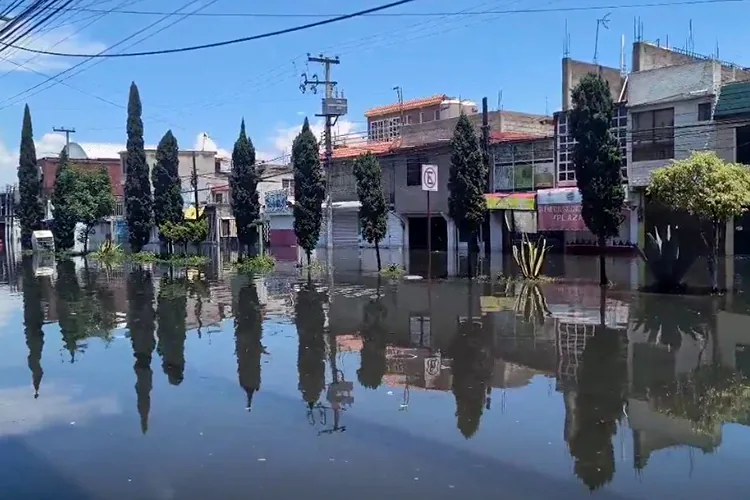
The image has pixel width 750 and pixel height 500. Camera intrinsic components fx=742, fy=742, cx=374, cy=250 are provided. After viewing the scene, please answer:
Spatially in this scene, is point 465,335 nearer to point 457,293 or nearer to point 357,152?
point 457,293

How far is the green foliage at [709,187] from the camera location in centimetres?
1623

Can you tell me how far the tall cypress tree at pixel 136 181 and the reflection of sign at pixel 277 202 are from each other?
11.7 meters

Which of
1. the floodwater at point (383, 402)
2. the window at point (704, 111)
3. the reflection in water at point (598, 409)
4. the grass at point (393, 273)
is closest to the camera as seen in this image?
the floodwater at point (383, 402)

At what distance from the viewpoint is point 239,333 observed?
46.1 feet

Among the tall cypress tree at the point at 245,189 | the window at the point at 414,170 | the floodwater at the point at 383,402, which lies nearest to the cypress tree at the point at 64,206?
the tall cypress tree at the point at 245,189

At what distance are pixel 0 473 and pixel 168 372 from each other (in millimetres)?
4277

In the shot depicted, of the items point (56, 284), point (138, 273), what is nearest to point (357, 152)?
point (138, 273)

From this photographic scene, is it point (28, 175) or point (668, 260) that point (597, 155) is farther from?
point (28, 175)

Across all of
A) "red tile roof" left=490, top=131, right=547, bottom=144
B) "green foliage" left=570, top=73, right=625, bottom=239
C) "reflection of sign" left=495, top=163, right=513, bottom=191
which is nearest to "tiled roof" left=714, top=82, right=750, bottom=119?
"red tile roof" left=490, top=131, right=547, bottom=144

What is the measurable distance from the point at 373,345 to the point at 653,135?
23.6 meters

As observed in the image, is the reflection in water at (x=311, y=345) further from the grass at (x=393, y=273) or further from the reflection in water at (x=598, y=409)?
the grass at (x=393, y=273)

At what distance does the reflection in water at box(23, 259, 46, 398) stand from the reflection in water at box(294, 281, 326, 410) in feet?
11.3

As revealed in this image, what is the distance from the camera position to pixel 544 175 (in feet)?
118

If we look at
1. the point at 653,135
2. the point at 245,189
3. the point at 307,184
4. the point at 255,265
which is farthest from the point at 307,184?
the point at 653,135
